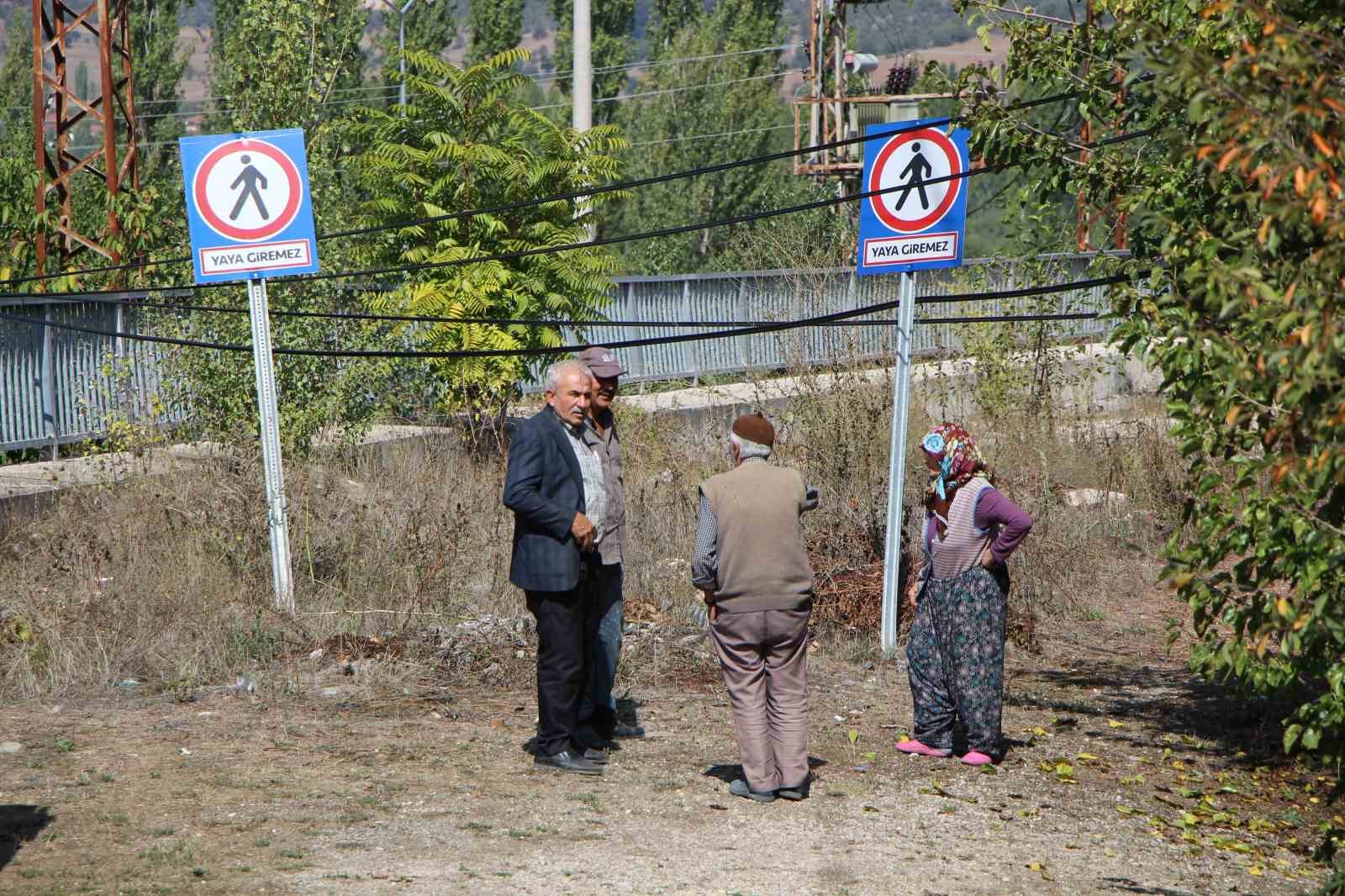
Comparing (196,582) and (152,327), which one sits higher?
(152,327)

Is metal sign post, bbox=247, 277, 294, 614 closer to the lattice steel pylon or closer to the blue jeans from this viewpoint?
the blue jeans

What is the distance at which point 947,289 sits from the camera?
55.7ft

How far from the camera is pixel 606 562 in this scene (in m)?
7.04

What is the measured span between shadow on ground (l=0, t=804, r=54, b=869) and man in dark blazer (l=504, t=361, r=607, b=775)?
215 centimetres

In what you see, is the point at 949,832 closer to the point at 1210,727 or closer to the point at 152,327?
the point at 1210,727

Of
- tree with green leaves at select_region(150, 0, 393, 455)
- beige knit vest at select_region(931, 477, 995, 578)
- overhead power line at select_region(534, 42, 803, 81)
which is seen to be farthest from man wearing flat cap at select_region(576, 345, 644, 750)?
overhead power line at select_region(534, 42, 803, 81)

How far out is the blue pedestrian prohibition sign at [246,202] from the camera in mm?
8883

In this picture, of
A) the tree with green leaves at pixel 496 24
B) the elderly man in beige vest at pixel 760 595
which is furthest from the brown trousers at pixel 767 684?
the tree with green leaves at pixel 496 24

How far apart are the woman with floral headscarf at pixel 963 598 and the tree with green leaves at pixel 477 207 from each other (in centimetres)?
787

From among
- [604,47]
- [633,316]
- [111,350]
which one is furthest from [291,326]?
[604,47]

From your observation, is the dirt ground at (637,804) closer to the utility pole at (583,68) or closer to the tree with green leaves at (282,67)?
the tree with green leaves at (282,67)

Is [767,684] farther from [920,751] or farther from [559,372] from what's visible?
[559,372]

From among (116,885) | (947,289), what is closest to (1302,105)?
(116,885)

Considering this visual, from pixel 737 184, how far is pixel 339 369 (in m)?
37.4
